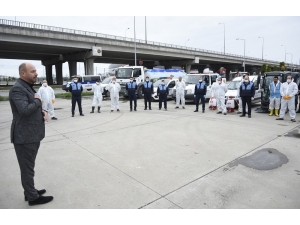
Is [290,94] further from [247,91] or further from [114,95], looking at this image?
[114,95]

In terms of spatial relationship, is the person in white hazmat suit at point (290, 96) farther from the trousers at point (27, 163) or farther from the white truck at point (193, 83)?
the trousers at point (27, 163)

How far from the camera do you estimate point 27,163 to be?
9.98ft

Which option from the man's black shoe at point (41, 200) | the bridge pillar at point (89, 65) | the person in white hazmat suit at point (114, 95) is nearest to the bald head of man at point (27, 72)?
the man's black shoe at point (41, 200)

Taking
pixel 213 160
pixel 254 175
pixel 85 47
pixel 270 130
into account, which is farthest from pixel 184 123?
pixel 85 47

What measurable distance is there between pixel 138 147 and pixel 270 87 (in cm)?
767

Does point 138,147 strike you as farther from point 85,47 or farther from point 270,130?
point 85,47

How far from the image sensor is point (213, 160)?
4676mm

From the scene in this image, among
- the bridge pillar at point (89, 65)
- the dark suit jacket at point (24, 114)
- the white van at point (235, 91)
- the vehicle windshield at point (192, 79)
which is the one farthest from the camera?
the bridge pillar at point (89, 65)

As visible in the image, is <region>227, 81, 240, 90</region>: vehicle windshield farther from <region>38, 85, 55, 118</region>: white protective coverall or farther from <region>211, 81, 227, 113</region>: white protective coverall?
<region>38, 85, 55, 118</region>: white protective coverall

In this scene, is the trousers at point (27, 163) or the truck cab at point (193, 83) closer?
the trousers at point (27, 163)

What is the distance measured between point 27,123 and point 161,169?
244 centimetres

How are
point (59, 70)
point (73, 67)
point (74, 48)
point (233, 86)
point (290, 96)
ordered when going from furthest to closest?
point (59, 70)
point (73, 67)
point (74, 48)
point (233, 86)
point (290, 96)

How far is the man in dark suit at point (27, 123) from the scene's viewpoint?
2859 millimetres

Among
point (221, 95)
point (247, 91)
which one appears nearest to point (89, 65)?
point (221, 95)
